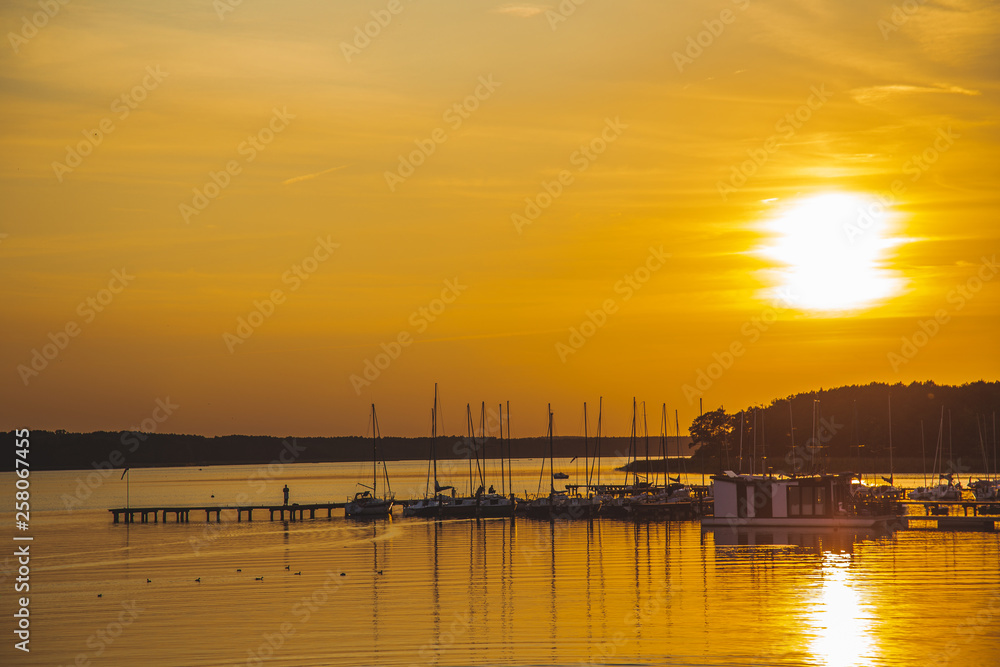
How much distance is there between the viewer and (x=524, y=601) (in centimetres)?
4678

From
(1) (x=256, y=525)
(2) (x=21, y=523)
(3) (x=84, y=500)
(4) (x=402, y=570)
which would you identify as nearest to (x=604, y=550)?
(4) (x=402, y=570)

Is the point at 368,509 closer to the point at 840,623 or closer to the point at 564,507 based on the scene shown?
the point at 564,507

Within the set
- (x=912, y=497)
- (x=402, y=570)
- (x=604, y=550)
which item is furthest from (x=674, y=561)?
(x=912, y=497)

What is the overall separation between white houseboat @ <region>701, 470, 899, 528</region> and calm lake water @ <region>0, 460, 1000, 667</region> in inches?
47.6

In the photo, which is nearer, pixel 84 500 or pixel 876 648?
pixel 876 648

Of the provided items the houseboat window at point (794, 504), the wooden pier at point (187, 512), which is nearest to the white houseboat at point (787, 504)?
the houseboat window at point (794, 504)

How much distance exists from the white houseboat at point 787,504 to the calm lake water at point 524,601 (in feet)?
3.97

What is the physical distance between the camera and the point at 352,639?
1490 inches

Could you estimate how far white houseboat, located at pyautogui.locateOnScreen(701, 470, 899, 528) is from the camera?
2992 inches

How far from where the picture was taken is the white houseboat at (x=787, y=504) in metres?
76.0

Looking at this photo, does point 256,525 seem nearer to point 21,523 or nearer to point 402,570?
point 21,523

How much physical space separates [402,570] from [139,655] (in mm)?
25480

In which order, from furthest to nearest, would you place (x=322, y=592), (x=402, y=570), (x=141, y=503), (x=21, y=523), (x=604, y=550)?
(x=141, y=503)
(x=21, y=523)
(x=604, y=550)
(x=402, y=570)
(x=322, y=592)

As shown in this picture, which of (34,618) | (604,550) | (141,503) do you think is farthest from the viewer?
(141,503)
